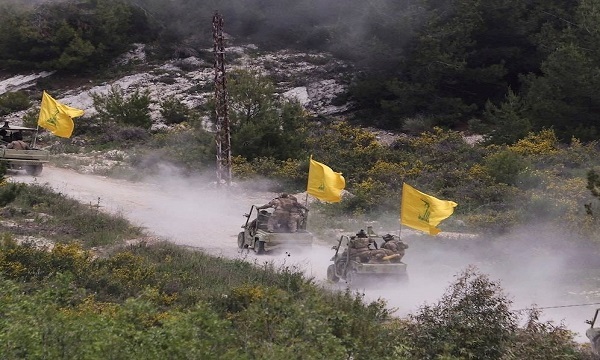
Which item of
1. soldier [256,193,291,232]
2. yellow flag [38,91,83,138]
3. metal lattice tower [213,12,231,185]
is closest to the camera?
soldier [256,193,291,232]

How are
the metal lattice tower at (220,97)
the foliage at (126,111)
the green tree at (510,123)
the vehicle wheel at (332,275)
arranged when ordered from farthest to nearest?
1. the foliage at (126,111)
2. the green tree at (510,123)
3. the metal lattice tower at (220,97)
4. the vehicle wheel at (332,275)

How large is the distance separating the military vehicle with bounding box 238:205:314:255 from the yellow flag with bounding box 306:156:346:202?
0.91 m

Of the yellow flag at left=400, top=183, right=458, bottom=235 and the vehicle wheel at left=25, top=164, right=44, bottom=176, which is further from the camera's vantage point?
the vehicle wheel at left=25, top=164, right=44, bottom=176

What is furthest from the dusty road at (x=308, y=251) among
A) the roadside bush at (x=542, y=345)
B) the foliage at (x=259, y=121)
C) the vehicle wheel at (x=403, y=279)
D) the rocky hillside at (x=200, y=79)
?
the rocky hillside at (x=200, y=79)

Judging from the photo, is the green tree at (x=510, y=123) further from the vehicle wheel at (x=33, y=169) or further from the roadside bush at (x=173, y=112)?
the vehicle wheel at (x=33, y=169)

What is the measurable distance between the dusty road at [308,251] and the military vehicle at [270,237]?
0.82 feet

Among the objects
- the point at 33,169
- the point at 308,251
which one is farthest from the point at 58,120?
the point at 308,251

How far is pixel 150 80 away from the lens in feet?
163

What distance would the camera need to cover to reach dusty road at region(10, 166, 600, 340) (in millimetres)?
16000

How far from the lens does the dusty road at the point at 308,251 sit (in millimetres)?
16000

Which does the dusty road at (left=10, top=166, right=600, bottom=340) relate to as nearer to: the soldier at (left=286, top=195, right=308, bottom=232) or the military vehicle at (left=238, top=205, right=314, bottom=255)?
the military vehicle at (left=238, top=205, right=314, bottom=255)

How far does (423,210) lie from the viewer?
16.1 metres

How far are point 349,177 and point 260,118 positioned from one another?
4.61 meters

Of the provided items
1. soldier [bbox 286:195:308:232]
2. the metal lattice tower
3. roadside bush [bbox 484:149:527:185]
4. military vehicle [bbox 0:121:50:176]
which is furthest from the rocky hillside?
soldier [bbox 286:195:308:232]
